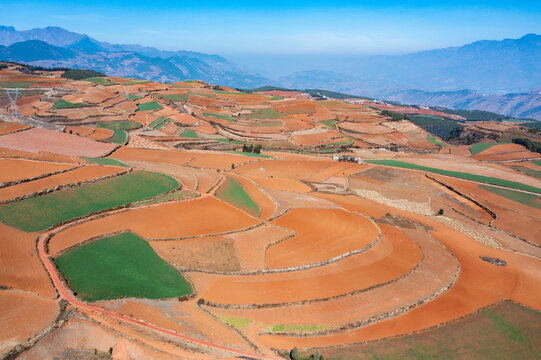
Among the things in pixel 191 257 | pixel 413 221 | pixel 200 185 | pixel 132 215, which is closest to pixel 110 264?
pixel 191 257

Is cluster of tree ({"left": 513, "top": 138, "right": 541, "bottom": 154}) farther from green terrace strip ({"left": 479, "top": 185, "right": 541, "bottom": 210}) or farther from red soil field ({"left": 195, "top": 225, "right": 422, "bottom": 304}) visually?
red soil field ({"left": 195, "top": 225, "right": 422, "bottom": 304})

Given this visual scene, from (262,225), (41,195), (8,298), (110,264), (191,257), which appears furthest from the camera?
(262,225)

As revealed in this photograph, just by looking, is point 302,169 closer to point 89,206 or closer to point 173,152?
point 173,152

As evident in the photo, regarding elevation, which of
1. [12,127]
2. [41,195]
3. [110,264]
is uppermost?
[12,127]

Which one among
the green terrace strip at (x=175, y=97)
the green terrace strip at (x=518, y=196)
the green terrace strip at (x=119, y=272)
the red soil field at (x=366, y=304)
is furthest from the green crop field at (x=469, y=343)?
the green terrace strip at (x=175, y=97)

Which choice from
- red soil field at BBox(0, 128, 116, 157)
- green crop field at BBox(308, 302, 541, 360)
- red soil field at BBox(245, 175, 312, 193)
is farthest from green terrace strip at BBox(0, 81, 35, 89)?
green crop field at BBox(308, 302, 541, 360)
